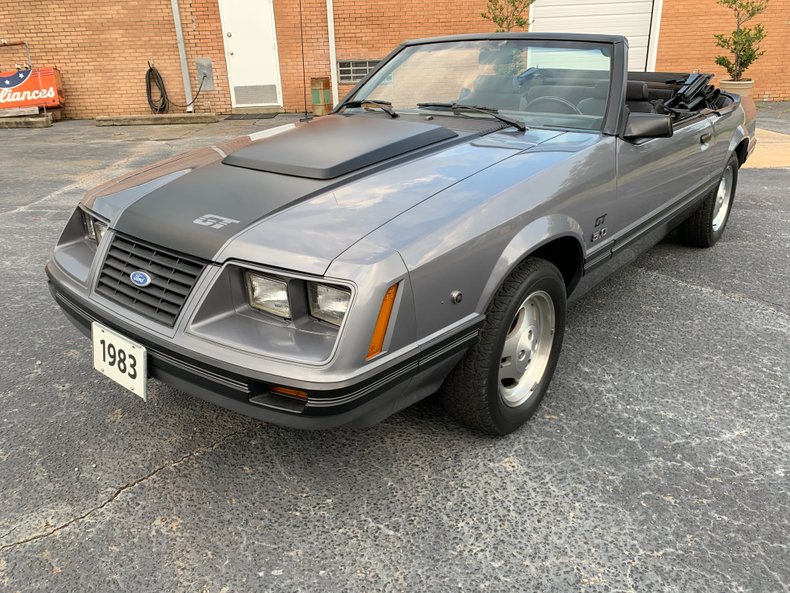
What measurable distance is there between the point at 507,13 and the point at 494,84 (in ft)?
29.9

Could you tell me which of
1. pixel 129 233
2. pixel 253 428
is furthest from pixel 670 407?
pixel 129 233

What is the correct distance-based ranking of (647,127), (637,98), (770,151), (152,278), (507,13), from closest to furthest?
(152,278) < (647,127) < (637,98) < (770,151) < (507,13)

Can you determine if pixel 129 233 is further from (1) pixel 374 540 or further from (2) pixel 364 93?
(2) pixel 364 93

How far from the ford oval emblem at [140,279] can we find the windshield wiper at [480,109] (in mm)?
1781

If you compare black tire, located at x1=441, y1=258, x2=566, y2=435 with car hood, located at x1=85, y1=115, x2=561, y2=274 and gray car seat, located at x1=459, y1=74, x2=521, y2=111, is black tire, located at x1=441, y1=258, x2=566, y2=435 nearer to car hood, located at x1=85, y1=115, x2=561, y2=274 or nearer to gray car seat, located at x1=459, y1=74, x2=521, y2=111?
car hood, located at x1=85, y1=115, x2=561, y2=274

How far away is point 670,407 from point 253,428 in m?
1.78

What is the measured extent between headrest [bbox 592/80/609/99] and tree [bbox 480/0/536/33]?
8.21 metres

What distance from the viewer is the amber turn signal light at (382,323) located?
1739mm

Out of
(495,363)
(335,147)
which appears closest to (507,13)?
(335,147)

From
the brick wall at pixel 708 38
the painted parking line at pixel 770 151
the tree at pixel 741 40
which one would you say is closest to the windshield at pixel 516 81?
the painted parking line at pixel 770 151

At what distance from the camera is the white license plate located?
2.02 meters

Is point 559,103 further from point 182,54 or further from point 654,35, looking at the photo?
point 182,54

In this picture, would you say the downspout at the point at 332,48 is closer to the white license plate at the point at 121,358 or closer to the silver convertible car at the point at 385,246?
the silver convertible car at the point at 385,246

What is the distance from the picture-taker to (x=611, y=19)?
39.0 feet
